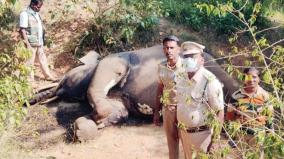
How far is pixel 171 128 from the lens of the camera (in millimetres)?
5359

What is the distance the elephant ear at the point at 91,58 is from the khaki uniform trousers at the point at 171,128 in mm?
3305

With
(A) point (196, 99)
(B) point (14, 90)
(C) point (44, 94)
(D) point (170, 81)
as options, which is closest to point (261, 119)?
(A) point (196, 99)

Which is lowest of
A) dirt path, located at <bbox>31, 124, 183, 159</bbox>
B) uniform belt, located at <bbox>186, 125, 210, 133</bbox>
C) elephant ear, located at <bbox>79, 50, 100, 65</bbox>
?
dirt path, located at <bbox>31, 124, 183, 159</bbox>

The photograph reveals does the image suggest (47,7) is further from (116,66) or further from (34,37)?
(116,66)

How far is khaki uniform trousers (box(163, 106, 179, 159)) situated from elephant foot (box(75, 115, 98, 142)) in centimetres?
185

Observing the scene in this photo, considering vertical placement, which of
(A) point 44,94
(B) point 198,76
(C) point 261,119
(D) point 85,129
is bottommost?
(D) point 85,129

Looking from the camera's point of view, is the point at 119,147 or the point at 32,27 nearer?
the point at 119,147

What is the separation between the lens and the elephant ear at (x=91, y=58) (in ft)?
27.7

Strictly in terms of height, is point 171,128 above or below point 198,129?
below

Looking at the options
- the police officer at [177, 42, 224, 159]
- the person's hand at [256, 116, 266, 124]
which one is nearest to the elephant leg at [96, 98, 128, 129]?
the police officer at [177, 42, 224, 159]

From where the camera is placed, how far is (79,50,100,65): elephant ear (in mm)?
8453

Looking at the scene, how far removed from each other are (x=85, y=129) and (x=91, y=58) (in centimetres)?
190

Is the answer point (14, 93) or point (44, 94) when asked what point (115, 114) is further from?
point (14, 93)

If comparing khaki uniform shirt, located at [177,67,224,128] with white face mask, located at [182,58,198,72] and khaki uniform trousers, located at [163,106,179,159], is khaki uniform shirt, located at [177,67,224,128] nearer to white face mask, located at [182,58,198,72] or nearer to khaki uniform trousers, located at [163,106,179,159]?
white face mask, located at [182,58,198,72]
